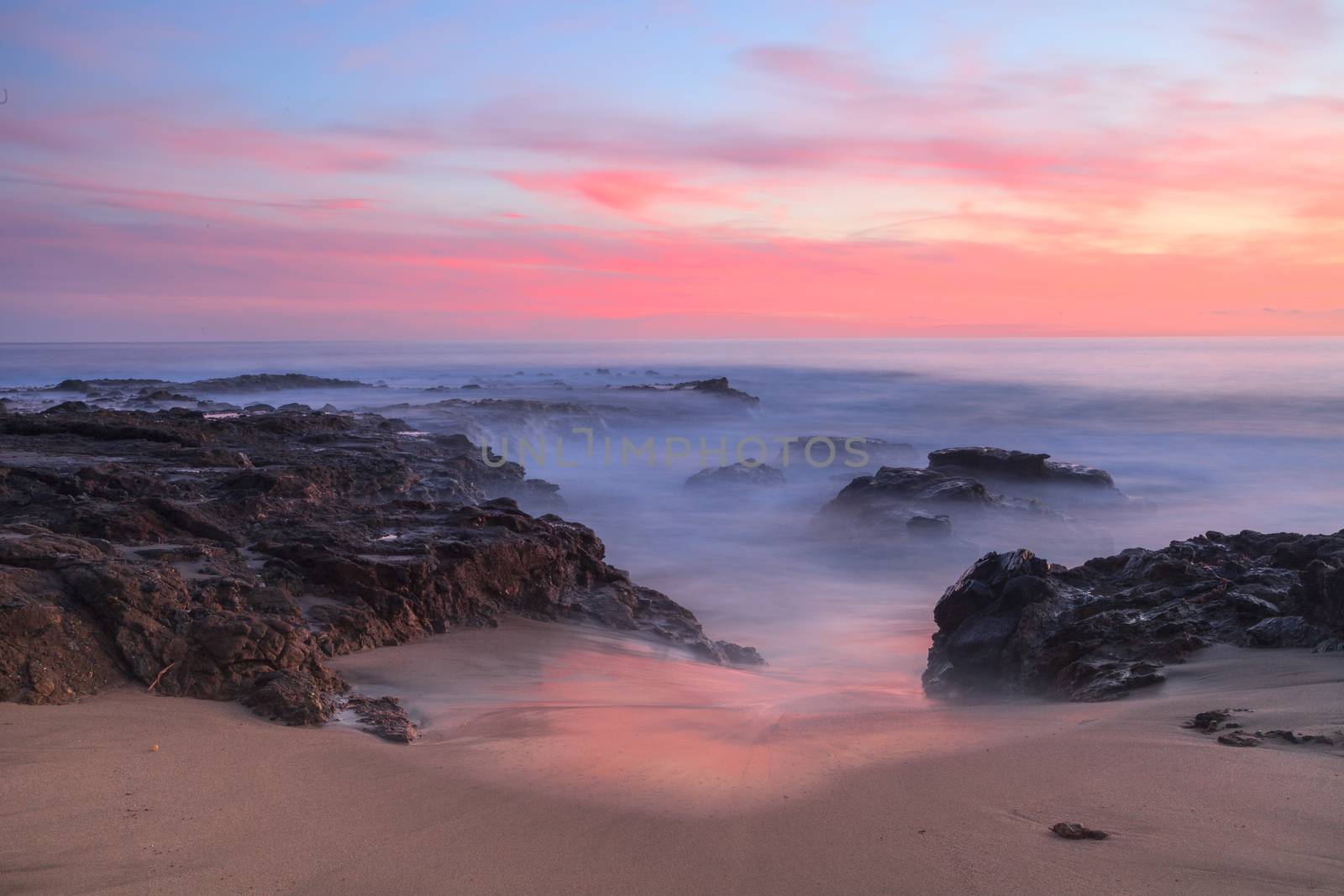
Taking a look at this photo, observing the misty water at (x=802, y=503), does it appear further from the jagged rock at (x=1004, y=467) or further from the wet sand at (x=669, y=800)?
the jagged rock at (x=1004, y=467)

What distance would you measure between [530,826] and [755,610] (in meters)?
7.68

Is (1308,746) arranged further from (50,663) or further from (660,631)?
(50,663)

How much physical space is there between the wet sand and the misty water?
1.50 feet

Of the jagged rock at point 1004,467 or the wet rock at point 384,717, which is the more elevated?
the jagged rock at point 1004,467

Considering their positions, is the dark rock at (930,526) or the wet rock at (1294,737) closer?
the wet rock at (1294,737)

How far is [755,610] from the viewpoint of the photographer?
10.7 meters

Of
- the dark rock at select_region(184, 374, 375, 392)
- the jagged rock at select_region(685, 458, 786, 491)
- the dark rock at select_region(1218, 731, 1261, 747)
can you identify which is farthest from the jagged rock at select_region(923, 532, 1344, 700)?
the dark rock at select_region(184, 374, 375, 392)

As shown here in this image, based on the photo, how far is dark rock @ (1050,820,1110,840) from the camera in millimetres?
3020

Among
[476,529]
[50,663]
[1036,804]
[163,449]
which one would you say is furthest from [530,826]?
[163,449]

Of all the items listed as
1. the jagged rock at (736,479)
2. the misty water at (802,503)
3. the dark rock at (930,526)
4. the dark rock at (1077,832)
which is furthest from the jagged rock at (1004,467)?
the dark rock at (1077,832)

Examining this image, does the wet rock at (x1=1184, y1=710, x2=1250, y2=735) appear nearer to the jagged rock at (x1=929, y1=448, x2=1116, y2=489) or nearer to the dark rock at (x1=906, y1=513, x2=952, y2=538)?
the dark rock at (x1=906, y1=513, x2=952, y2=538)

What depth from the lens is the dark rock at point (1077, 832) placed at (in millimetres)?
3020

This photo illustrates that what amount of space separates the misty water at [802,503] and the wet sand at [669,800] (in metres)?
0.46

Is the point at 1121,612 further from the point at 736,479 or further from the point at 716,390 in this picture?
the point at 716,390
